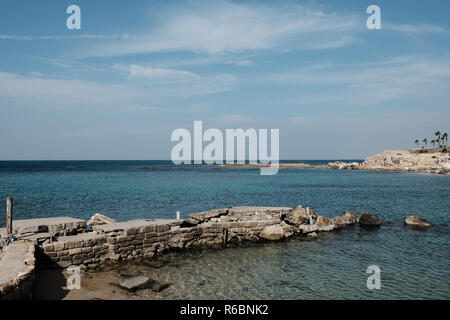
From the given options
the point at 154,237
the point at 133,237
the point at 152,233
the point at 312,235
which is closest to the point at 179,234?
the point at 154,237

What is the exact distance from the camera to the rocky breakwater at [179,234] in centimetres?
1325

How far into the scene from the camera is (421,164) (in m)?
102

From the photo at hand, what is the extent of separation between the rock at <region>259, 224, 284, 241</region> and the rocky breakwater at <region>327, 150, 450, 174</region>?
83280 mm

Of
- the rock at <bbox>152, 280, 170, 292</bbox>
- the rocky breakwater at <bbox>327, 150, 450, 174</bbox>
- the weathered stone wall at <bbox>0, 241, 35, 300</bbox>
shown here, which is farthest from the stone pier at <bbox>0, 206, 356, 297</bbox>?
the rocky breakwater at <bbox>327, 150, 450, 174</bbox>

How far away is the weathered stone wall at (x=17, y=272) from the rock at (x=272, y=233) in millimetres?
11520

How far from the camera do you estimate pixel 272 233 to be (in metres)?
18.7

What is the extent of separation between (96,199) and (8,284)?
26803mm

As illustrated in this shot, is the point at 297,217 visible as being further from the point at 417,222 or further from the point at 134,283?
the point at 134,283

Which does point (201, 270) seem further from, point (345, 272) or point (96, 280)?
point (345, 272)

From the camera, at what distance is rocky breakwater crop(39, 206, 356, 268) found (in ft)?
43.5

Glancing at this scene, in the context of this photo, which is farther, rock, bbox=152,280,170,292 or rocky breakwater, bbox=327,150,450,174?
rocky breakwater, bbox=327,150,450,174

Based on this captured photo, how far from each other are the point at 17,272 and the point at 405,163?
379ft

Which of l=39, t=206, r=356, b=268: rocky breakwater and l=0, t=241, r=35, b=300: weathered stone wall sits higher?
l=0, t=241, r=35, b=300: weathered stone wall

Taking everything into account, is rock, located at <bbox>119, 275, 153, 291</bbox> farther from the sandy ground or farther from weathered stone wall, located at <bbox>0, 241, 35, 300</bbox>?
weathered stone wall, located at <bbox>0, 241, 35, 300</bbox>
